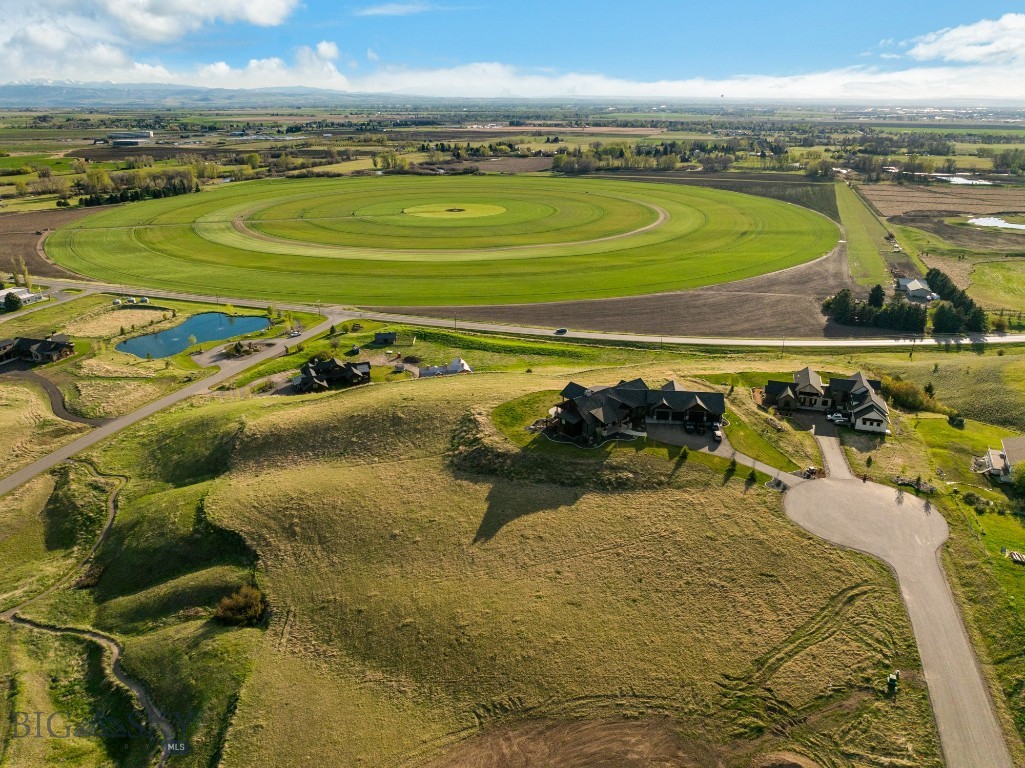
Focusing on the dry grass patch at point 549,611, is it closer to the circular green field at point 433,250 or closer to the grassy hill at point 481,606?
the grassy hill at point 481,606

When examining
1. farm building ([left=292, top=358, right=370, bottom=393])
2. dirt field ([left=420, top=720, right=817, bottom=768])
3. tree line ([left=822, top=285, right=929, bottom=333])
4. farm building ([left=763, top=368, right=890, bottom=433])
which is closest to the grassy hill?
dirt field ([left=420, top=720, right=817, bottom=768])

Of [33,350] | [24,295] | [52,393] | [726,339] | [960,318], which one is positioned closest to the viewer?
[52,393]

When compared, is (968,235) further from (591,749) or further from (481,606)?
(591,749)

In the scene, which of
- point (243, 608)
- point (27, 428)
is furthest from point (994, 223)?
point (27, 428)

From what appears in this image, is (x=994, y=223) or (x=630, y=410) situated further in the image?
(x=994, y=223)

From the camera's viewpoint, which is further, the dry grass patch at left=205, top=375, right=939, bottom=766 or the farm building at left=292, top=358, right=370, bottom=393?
the farm building at left=292, top=358, right=370, bottom=393

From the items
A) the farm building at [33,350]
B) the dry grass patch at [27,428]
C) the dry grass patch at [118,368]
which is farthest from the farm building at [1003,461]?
the farm building at [33,350]

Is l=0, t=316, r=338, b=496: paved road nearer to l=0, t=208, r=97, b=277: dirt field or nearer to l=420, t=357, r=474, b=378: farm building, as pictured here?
l=420, t=357, r=474, b=378: farm building

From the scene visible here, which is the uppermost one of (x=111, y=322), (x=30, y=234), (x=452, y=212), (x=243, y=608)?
(x=452, y=212)
